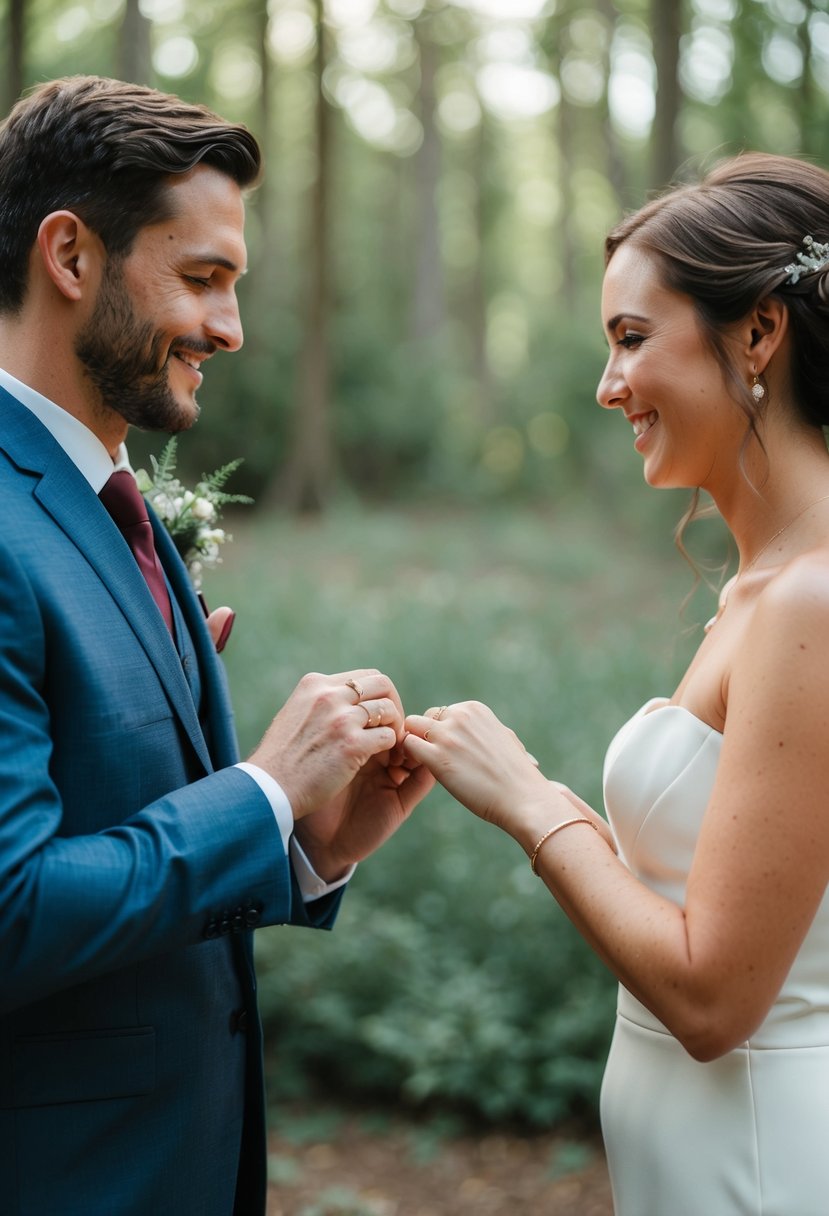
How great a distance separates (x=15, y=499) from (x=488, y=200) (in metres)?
32.1

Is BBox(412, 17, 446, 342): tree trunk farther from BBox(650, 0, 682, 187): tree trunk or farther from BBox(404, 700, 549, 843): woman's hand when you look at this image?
BBox(404, 700, 549, 843): woman's hand

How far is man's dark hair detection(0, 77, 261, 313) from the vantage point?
2035 mm

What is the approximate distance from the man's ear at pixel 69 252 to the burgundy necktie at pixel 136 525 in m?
0.35

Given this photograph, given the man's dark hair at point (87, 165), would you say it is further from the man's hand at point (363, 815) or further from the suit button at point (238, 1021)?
the suit button at point (238, 1021)

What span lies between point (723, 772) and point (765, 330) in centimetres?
87

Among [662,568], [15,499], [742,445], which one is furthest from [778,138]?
[15,499]

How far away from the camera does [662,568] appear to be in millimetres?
12578

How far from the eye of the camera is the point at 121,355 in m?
2.07

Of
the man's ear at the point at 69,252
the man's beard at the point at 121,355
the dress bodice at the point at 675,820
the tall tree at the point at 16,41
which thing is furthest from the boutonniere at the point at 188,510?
the tall tree at the point at 16,41

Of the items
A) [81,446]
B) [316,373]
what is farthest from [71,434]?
[316,373]

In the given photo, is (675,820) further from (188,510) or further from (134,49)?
(134,49)

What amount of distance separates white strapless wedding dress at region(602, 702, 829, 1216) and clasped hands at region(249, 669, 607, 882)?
7.0 inches

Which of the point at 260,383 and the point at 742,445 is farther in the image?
the point at 260,383

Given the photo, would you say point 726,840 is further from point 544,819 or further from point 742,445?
point 742,445
